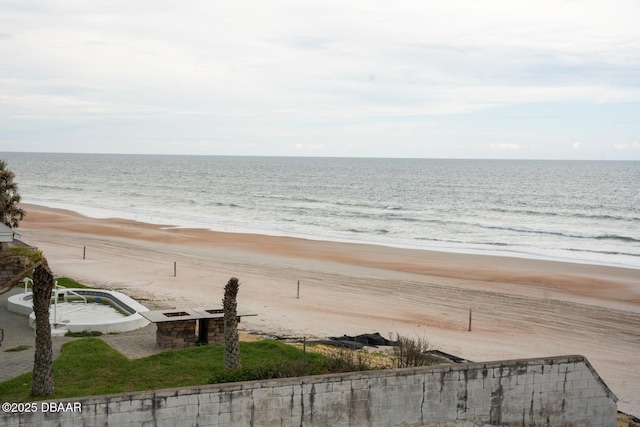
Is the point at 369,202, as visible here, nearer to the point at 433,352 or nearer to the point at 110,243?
the point at 110,243

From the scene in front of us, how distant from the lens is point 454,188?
112 meters

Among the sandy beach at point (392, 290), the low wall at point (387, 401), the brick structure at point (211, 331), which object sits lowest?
the sandy beach at point (392, 290)

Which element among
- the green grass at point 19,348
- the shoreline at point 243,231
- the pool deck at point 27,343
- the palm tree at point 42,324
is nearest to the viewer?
the palm tree at point 42,324

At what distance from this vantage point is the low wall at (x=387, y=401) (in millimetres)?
10039

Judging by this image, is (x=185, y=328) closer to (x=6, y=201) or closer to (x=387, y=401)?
(x=387, y=401)

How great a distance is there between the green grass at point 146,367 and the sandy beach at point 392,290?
5026mm

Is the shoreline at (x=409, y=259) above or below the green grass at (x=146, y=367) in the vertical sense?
below

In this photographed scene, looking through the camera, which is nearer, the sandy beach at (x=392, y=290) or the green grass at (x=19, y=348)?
the green grass at (x=19, y=348)

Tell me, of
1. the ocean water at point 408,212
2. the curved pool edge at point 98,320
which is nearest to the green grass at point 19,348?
the curved pool edge at point 98,320

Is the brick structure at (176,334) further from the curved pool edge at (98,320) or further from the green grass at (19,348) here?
the green grass at (19,348)

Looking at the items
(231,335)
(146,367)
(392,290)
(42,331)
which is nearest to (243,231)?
(392,290)

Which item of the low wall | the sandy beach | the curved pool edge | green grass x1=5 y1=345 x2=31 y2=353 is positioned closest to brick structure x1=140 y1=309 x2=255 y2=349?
the curved pool edge

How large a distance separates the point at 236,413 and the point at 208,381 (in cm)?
280

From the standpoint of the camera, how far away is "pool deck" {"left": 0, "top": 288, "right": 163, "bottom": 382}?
15.3 metres
